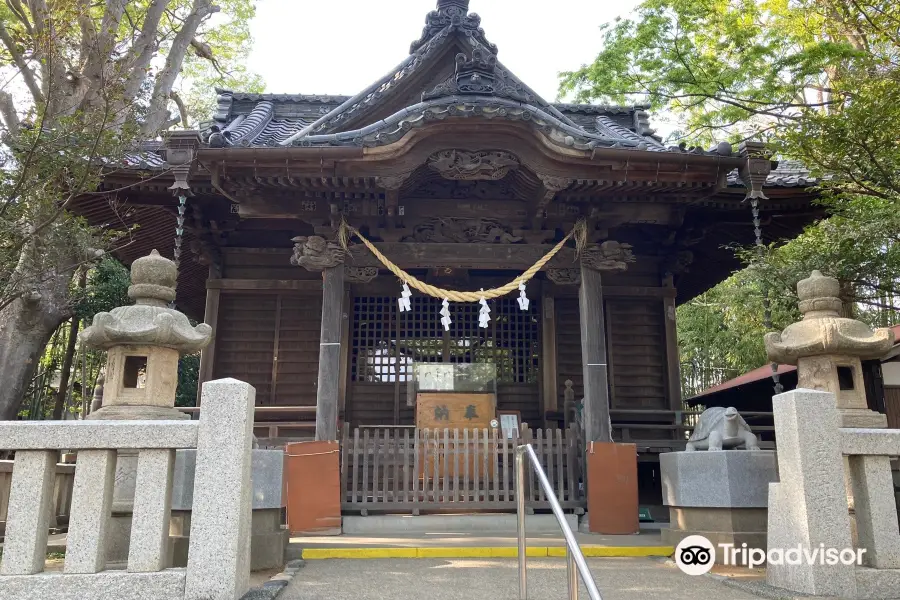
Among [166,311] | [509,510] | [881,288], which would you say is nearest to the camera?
[166,311]

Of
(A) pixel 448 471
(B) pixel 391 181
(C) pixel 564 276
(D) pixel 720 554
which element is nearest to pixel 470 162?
(B) pixel 391 181

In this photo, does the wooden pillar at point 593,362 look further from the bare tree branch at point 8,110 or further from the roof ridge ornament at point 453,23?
the bare tree branch at point 8,110

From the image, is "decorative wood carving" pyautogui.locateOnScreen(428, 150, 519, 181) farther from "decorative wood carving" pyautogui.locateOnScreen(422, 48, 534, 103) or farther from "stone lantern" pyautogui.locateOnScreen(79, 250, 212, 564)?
"stone lantern" pyautogui.locateOnScreen(79, 250, 212, 564)

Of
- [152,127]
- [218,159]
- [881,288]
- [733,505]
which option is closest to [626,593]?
[733,505]

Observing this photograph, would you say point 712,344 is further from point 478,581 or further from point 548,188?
point 478,581

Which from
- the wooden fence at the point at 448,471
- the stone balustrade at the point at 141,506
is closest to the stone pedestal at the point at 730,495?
the wooden fence at the point at 448,471

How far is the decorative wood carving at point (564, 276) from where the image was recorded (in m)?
9.22

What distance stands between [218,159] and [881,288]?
8227 millimetres

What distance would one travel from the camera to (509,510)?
841 cm

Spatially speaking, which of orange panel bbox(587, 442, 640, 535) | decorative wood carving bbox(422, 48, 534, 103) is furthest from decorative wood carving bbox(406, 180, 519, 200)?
orange panel bbox(587, 442, 640, 535)

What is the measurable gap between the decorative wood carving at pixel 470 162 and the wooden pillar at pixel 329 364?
7.00ft

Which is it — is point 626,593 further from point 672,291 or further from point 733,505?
point 672,291

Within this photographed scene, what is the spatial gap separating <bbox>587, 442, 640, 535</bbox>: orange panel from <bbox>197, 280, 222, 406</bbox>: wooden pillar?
232 inches

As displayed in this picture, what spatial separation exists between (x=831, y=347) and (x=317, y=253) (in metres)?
6.16
